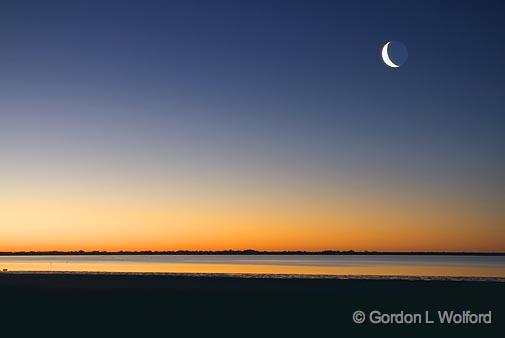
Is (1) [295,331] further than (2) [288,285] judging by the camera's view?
No

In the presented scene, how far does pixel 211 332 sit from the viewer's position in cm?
2002

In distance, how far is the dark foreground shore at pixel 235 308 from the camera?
20.2 m

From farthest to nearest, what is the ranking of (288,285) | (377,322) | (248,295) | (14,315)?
(288,285) → (248,295) → (14,315) → (377,322)

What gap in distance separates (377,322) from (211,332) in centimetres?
556

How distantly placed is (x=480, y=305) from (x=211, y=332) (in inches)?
502

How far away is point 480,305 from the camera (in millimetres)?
27250

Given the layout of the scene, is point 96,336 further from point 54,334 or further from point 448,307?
point 448,307

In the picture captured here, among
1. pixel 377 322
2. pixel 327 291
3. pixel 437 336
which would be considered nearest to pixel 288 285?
pixel 327 291

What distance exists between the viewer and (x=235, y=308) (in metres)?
26.0

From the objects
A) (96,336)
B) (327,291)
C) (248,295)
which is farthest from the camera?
(327,291)

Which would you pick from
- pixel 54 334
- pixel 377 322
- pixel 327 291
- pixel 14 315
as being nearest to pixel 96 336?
pixel 54 334

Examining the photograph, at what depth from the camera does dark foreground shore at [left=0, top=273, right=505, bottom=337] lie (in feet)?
66.2

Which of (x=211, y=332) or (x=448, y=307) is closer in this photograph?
(x=211, y=332)

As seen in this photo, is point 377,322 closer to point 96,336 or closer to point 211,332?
point 211,332
